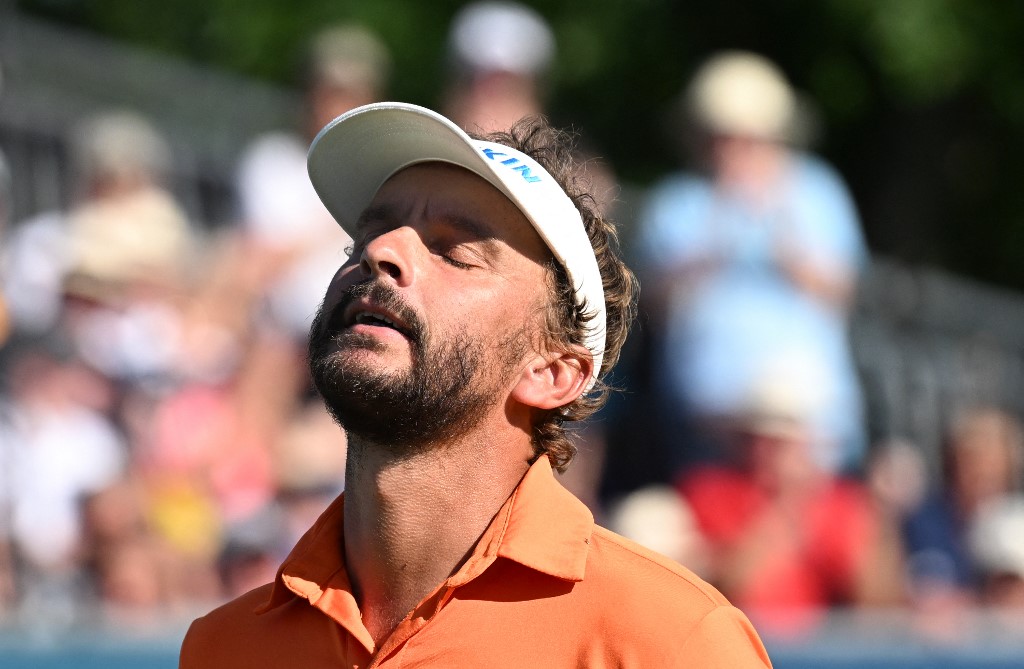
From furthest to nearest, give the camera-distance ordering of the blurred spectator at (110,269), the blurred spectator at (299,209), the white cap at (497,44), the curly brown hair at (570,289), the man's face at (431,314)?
the blurred spectator at (110,269) < the blurred spectator at (299,209) < the white cap at (497,44) < the curly brown hair at (570,289) < the man's face at (431,314)

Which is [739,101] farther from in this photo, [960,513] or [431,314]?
[431,314]

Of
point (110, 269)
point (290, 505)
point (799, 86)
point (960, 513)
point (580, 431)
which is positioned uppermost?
point (799, 86)

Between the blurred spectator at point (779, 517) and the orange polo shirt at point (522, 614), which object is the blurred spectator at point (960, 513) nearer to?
the blurred spectator at point (779, 517)

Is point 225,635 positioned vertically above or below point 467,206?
below

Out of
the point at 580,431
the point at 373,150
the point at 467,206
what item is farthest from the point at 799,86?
the point at 467,206

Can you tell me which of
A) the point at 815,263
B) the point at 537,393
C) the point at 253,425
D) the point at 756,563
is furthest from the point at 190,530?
the point at 537,393

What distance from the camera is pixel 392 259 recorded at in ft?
8.82

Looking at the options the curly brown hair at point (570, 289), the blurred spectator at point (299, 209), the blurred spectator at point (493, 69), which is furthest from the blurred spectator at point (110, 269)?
the curly brown hair at point (570, 289)

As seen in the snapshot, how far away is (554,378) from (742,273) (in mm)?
3231

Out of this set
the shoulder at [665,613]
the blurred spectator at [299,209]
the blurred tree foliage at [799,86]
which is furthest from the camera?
the blurred tree foliage at [799,86]

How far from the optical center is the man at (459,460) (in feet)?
8.13

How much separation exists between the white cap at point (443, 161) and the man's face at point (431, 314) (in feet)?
0.17

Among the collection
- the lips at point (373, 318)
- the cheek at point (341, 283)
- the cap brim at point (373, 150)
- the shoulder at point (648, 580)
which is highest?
the cap brim at point (373, 150)

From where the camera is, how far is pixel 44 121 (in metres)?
8.55
